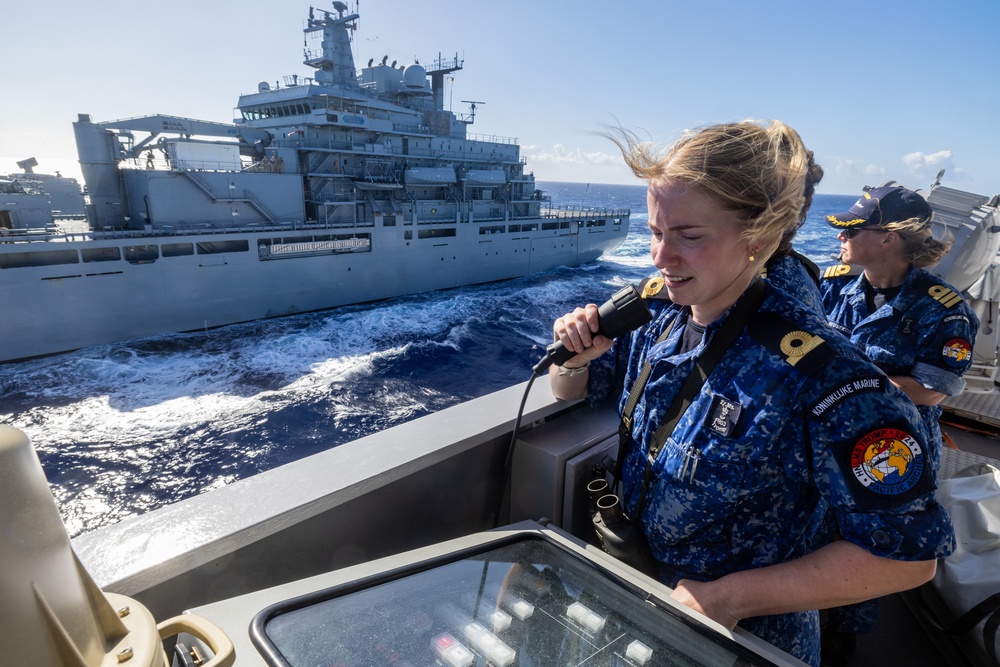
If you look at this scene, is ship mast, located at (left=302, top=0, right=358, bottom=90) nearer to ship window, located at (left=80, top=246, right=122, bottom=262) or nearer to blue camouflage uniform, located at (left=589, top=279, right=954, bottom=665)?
ship window, located at (left=80, top=246, right=122, bottom=262)

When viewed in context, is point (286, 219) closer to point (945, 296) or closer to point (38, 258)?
point (38, 258)

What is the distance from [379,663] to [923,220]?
276 cm

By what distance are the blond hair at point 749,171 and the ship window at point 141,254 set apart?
661 inches

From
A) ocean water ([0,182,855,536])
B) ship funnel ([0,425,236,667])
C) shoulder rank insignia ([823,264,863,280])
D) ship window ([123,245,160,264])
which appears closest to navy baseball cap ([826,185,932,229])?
shoulder rank insignia ([823,264,863,280])

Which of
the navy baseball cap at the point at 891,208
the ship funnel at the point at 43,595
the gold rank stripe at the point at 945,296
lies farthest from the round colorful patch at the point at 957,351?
the ship funnel at the point at 43,595

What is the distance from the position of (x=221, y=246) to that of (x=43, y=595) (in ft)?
57.4

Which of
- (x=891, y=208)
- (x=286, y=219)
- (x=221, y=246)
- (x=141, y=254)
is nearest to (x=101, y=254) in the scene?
(x=141, y=254)

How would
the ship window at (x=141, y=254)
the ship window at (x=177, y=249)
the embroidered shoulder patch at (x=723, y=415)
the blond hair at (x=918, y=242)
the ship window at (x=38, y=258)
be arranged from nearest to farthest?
the embroidered shoulder patch at (x=723, y=415) → the blond hair at (x=918, y=242) → the ship window at (x=38, y=258) → the ship window at (x=141, y=254) → the ship window at (x=177, y=249)

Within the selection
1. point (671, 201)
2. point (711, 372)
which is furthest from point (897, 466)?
point (671, 201)

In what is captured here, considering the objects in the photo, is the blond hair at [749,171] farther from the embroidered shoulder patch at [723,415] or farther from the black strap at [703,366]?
the embroidered shoulder patch at [723,415]

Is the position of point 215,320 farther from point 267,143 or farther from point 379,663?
point 379,663

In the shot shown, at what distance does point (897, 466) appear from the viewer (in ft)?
2.97

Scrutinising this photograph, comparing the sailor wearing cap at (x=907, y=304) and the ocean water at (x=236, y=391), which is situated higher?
the sailor wearing cap at (x=907, y=304)

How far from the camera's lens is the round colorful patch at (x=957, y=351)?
86.0 inches
